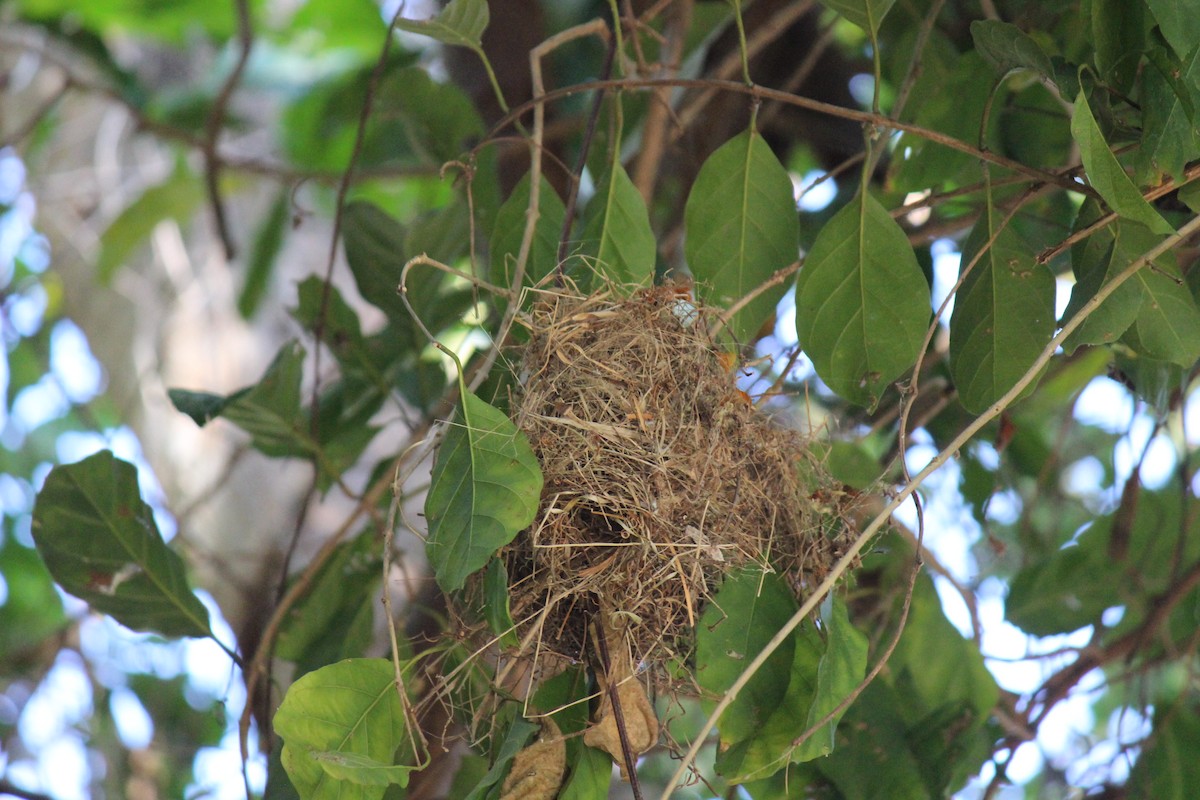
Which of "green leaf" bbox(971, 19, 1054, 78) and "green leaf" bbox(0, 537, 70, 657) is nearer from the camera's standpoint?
"green leaf" bbox(971, 19, 1054, 78)

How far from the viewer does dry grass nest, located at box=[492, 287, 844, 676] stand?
89 cm

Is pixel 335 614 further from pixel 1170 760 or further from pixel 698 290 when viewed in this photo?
pixel 1170 760

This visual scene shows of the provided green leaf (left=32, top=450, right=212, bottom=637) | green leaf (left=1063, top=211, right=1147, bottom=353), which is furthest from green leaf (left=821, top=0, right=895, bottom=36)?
green leaf (left=32, top=450, right=212, bottom=637)

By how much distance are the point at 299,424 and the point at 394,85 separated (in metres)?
0.56

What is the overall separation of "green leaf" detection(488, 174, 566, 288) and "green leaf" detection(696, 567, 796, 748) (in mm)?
398

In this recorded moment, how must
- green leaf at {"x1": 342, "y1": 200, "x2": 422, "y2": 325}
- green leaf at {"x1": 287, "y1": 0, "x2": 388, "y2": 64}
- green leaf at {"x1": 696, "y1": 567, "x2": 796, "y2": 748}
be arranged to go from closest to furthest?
green leaf at {"x1": 696, "y1": 567, "x2": 796, "y2": 748} → green leaf at {"x1": 342, "y1": 200, "x2": 422, "y2": 325} → green leaf at {"x1": 287, "y1": 0, "x2": 388, "y2": 64}

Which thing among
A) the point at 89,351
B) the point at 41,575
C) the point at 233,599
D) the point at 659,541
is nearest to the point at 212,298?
the point at 89,351

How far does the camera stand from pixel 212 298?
8.65 ft

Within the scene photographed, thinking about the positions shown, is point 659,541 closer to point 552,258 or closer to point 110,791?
point 552,258

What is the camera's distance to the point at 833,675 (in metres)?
0.89

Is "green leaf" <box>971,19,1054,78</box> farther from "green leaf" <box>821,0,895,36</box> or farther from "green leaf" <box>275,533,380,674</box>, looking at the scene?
"green leaf" <box>275,533,380,674</box>

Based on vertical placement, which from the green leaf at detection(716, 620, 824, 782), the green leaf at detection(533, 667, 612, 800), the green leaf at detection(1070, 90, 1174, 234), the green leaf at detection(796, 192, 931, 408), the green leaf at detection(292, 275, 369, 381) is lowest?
the green leaf at detection(292, 275, 369, 381)

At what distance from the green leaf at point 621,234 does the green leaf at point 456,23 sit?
196 mm

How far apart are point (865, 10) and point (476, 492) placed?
0.59 meters
